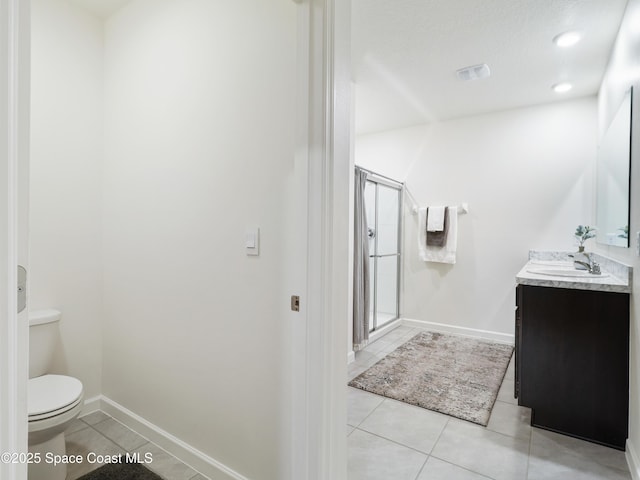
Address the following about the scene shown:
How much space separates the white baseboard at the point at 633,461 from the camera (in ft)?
5.36

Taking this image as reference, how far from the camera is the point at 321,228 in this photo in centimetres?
122

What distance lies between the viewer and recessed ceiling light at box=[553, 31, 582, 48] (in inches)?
92.5

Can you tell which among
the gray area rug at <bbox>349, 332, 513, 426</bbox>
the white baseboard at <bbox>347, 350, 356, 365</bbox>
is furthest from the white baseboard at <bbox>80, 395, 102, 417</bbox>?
the white baseboard at <bbox>347, 350, 356, 365</bbox>

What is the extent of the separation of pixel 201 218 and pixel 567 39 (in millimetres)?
2740

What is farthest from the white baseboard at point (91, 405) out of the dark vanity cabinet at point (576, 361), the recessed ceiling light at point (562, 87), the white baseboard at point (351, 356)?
the recessed ceiling light at point (562, 87)

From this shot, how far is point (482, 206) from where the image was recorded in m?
3.96

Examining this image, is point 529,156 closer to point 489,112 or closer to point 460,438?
point 489,112

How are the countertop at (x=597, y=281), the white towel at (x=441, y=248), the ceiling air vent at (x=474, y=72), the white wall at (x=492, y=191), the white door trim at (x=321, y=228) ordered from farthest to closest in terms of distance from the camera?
the white towel at (x=441, y=248), the white wall at (x=492, y=191), the ceiling air vent at (x=474, y=72), the countertop at (x=597, y=281), the white door trim at (x=321, y=228)

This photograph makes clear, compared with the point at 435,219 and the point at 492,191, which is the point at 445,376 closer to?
the point at 435,219

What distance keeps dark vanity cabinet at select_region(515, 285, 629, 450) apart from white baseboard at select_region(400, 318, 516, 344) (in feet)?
5.91

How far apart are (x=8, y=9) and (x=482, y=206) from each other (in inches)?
164

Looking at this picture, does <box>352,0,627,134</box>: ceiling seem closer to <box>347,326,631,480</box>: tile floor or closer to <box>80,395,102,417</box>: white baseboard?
<box>347,326,631,480</box>: tile floor

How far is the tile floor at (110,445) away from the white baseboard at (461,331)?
3.25 meters

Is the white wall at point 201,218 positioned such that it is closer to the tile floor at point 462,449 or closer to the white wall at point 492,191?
the tile floor at point 462,449
